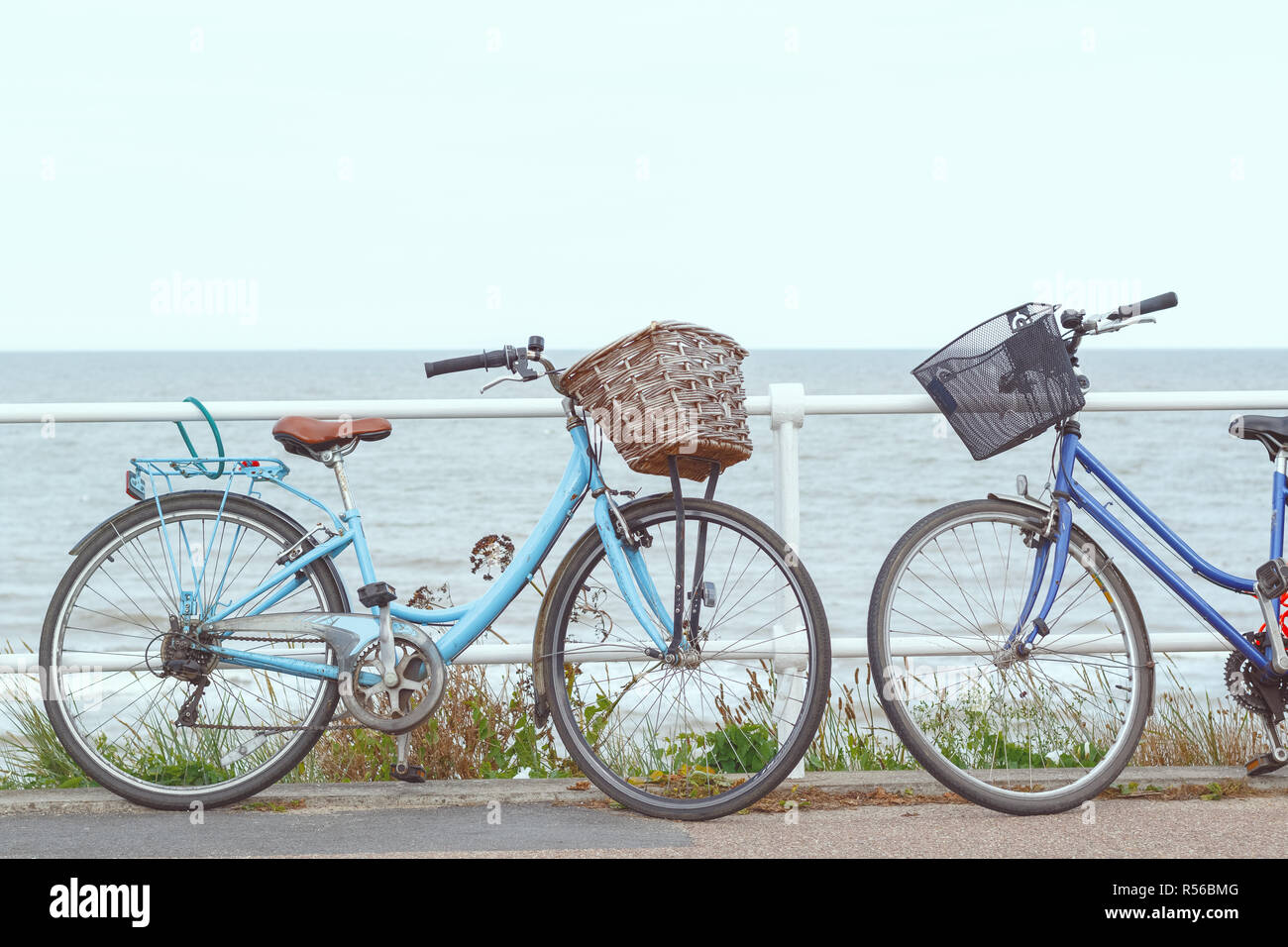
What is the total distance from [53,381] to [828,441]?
49549 mm

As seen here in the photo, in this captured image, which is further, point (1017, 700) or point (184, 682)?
point (1017, 700)

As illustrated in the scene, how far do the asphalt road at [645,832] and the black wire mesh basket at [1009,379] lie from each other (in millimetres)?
1056

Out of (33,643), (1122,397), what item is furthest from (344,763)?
(33,643)

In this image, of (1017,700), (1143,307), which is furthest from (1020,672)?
(1143,307)

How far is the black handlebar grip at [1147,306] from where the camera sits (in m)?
3.42

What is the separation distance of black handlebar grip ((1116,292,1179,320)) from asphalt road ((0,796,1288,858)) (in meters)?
1.40

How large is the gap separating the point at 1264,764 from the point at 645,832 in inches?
75.8

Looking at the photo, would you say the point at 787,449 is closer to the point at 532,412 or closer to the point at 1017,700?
the point at 532,412

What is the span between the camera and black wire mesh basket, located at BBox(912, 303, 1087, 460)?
11.4 feet

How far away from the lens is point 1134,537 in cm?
364

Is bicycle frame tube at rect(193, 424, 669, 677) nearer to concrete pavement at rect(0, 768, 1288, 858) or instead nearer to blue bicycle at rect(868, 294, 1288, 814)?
concrete pavement at rect(0, 768, 1288, 858)

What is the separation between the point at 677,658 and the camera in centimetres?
338

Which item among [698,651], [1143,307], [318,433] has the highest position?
[1143,307]

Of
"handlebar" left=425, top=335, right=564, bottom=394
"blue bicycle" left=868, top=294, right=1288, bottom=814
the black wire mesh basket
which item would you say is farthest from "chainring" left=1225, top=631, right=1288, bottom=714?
"handlebar" left=425, top=335, right=564, bottom=394
